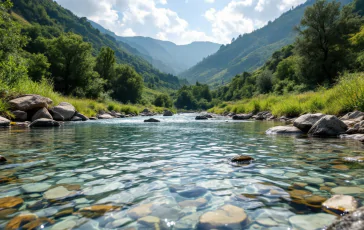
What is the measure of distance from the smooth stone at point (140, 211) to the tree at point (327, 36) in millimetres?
35762

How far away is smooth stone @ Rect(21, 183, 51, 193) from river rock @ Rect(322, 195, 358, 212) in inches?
139

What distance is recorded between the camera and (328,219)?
218 centimetres

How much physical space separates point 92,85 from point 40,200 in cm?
3962

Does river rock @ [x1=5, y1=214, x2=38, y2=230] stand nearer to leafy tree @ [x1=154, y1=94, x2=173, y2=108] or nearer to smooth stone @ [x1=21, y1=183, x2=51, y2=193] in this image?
smooth stone @ [x1=21, y1=183, x2=51, y2=193]

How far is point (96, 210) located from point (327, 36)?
38.2 m

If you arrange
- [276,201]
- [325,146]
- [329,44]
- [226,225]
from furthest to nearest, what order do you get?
[329,44] → [325,146] → [276,201] → [226,225]

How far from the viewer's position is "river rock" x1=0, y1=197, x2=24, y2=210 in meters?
2.54

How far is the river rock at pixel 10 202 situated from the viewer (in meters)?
2.54

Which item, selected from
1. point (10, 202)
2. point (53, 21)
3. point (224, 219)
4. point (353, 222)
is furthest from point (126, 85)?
point (53, 21)

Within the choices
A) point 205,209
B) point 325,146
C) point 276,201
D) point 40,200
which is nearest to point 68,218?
point 40,200

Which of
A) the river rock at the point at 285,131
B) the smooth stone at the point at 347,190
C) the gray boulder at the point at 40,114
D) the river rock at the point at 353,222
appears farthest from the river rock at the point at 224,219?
the gray boulder at the point at 40,114

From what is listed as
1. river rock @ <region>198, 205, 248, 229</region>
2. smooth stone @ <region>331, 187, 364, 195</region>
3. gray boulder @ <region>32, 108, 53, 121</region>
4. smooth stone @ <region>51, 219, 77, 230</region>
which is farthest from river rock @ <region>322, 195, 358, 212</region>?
gray boulder @ <region>32, 108, 53, 121</region>

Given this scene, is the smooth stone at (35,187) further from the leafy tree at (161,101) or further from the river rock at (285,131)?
the leafy tree at (161,101)

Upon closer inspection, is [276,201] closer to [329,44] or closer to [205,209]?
[205,209]
